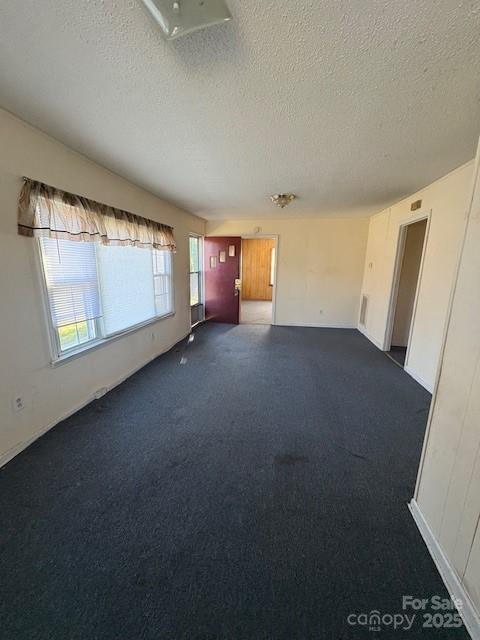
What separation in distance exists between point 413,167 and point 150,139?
97.5 inches

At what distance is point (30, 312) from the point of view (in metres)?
1.85

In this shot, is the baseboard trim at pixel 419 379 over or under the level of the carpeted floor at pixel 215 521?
over

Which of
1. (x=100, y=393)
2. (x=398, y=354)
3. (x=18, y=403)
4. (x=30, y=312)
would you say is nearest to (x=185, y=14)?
(x=30, y=312)

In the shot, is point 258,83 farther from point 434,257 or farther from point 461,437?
point 434,257

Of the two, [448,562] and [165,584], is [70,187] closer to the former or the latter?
[165,584]

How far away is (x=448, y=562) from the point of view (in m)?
1.11

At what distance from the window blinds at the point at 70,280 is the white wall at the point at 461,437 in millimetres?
2698

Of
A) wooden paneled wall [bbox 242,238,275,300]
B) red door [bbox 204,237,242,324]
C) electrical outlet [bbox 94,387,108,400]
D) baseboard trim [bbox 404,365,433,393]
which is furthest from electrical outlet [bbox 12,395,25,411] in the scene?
wooden paneled wall [bbox 242,238,275,300]

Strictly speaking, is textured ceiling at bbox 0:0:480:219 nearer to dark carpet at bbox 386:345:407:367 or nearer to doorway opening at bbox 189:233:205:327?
dark carpet at bbox 386:345:407:367

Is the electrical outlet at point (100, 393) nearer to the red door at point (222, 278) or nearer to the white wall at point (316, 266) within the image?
the red door at point (222, 278)

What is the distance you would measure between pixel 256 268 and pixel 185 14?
8.14 meters

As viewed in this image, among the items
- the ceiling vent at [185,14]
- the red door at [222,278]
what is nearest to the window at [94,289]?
the ceiling vent at [185,14]

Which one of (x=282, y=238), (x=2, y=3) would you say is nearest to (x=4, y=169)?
(x=2, y=3)

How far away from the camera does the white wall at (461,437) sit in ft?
3.29
